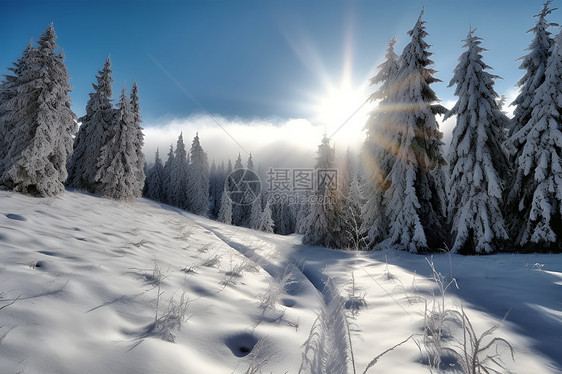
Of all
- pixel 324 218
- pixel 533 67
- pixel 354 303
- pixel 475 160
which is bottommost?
pixel 354 303

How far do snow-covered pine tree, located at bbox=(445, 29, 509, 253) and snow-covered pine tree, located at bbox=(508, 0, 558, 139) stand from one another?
40.9 inches

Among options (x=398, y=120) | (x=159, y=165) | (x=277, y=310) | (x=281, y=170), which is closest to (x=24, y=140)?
(x=277, y=310)

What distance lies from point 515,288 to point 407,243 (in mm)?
7266

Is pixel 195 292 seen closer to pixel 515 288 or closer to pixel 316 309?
pixel 316 309

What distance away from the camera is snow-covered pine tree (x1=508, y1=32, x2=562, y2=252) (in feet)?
35.1

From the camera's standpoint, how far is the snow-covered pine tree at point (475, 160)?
11.4 meters

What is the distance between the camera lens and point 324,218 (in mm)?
17062

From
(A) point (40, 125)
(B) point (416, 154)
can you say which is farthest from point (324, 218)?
(A) point (40, 125)

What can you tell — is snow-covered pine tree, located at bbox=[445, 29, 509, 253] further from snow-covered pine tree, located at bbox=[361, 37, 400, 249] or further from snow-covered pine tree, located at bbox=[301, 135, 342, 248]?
snow-covered pine tree, located at bbox=[301, 135, 342, 248]

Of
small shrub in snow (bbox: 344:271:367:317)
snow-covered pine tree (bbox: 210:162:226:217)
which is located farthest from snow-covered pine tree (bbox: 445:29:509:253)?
snow-covered pine tree (bbox: 210:162:226:217)

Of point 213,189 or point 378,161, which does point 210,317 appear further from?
point 213,189

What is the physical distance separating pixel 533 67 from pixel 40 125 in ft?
84.0

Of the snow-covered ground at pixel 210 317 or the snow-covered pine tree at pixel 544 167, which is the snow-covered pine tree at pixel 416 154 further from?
the snow-covered ground at pixel 210 317

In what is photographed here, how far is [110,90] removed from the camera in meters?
26.0
